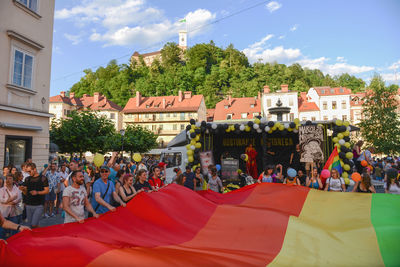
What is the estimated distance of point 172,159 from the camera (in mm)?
16875

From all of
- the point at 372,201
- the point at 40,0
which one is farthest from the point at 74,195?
the point at 40,0

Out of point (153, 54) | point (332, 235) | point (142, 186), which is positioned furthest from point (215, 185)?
point (153, 54)

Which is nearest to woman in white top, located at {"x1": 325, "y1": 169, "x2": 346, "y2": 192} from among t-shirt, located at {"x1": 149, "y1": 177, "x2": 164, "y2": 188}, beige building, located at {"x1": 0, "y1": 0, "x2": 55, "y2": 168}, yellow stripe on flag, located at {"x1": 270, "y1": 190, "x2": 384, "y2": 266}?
yellow stripe on flag, located at {"x1": 270, "y1": 190, "x2": 384, "y2": 266}

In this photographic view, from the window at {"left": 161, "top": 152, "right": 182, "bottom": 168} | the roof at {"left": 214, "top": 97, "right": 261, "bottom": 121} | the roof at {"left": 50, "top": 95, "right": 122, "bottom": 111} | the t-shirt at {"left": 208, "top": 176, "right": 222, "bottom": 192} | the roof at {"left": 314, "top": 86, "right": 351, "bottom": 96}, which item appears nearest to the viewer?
the t-shirt at {"left": 208, "top": 176, "right": 222, "bottom": 192}

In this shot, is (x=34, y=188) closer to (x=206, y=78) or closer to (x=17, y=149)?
(x=17, y=149)

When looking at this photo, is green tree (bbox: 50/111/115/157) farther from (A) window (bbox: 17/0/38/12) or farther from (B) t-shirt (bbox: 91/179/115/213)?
(B) t-shirt (bbox: 91/179/115/213)

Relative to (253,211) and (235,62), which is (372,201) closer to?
(253,211)

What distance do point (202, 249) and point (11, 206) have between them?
177 inches

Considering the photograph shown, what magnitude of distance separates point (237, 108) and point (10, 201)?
186 feet

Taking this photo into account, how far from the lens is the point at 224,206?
22.4ft

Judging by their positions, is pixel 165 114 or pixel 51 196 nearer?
pixel 51 196

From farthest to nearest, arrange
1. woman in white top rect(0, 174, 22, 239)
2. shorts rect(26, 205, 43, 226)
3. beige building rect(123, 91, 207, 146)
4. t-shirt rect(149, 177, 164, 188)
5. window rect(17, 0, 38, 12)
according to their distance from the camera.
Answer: beige building rect(123, 91, 207, 146), window rect(17, 0, 38, 12), t-shirt rect(149, 177, 164, 188), shorts rect(26, 205, 43, 226), woman in white top rect(0, 174, 22, 239)

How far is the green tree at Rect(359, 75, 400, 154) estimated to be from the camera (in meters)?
23.0

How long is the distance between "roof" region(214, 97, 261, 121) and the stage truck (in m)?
43.9
